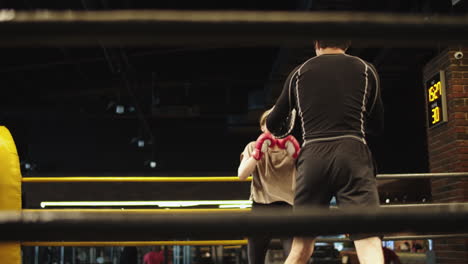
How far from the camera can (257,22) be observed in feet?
2.26

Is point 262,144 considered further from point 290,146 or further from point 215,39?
point 215,39

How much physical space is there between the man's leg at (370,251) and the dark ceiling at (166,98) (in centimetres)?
442

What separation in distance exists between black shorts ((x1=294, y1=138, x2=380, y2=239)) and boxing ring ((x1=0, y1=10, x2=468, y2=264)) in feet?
4.89

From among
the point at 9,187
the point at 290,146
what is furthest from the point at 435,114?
the point at 9,187

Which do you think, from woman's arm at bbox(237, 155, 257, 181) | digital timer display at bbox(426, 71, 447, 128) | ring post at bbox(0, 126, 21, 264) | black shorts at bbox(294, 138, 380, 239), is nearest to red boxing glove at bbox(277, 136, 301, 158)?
woman's arm at bbox(237, 155, 257, 181)

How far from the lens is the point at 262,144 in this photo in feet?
10.6

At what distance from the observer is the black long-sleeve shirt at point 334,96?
225 centimetres

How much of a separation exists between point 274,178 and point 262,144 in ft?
0.86

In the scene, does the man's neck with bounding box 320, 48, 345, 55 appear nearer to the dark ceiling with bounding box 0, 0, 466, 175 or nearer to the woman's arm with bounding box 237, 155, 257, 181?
the woman's arm with bounding box 237, 155, 257, 181

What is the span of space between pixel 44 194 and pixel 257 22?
15854 mm

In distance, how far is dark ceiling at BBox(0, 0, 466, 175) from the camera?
8812 mm

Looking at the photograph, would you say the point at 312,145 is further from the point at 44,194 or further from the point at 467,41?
the point at 44,194

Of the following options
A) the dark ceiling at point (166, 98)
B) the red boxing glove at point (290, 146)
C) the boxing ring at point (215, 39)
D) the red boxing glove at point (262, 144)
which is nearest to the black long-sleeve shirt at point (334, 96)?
the red boxing glove at point (262, 144)

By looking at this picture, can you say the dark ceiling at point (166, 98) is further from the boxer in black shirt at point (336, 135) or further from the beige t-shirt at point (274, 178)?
the boxer in black shirt at point (336, 135)
